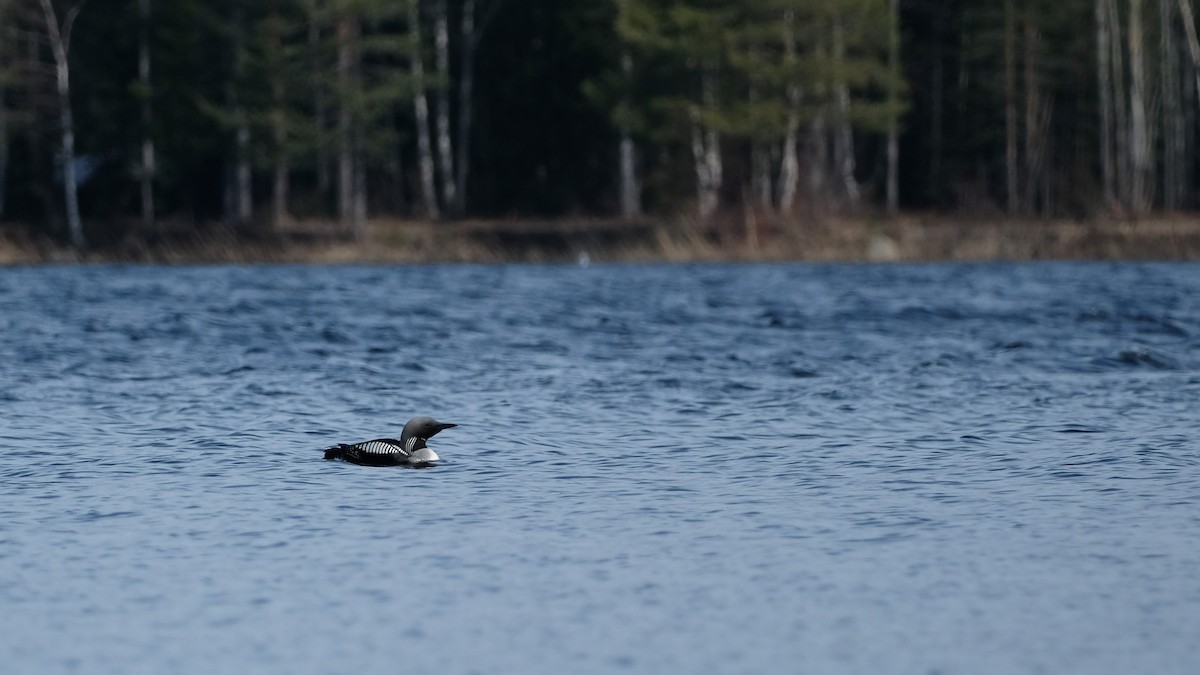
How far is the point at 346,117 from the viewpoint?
52.2 meters

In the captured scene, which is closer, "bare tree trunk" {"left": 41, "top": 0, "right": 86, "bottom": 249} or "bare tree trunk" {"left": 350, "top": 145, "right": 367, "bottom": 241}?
"bare tree trunk" {"left": 41, "top": 0, "right": 86, "bottom": 249}

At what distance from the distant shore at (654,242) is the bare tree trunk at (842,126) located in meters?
2.10

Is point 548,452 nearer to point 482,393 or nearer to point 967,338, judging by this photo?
point 482,393

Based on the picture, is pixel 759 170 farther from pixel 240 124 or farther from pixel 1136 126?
pixel 240 124

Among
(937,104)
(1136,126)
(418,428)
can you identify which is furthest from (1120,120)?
(418,428)

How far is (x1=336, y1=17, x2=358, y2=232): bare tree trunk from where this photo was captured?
50312 mm

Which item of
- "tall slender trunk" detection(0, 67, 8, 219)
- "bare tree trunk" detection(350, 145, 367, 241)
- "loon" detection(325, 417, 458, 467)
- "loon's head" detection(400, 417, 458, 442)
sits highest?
"tall slender trunk" detection(0, 67, 8, 219)

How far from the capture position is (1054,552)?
998 centimetres

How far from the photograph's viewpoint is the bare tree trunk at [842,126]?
50062 mm

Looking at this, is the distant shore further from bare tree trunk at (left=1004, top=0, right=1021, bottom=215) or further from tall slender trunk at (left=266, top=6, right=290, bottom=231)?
bare tree trunk at (left=1004, top=0, right=1021, bottom=215)

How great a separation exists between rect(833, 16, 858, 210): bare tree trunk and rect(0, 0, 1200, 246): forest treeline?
0.12 metres

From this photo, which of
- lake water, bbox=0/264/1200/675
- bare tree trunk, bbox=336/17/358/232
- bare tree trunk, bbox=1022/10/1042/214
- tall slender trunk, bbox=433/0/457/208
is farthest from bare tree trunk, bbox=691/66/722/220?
lake water, bbox=0/264/1200/675

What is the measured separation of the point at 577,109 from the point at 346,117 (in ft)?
42.0

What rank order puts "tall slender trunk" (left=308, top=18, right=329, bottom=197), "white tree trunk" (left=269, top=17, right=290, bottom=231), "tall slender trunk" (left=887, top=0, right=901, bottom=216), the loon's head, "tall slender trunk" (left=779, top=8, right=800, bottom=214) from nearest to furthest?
the loon's head
"tall slender trunk" (left=779, top=8, right=800, bottom=214)
"tall slender trunk" (left=308, top=18, right=329, bottom=197)
"white tree trunk" (left=269, top=17, right=290, bottom=231)
"tall slender trunk" (left=887, top=0, right=901, bottom=216)
